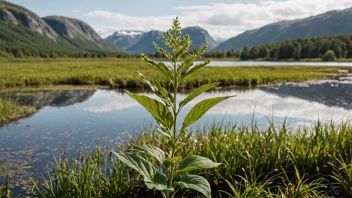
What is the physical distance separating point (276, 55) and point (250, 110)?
5505 inches

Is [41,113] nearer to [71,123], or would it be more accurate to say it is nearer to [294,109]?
[71,123]

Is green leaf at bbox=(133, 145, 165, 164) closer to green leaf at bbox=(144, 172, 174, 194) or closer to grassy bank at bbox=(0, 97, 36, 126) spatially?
green leaf at bbox=(144, 172, 174, 194)

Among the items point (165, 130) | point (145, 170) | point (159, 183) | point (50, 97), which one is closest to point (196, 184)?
point (159, 183)

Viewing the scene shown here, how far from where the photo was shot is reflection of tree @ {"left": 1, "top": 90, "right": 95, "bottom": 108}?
2335cm

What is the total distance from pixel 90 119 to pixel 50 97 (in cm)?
1080

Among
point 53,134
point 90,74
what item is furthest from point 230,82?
point 53,134

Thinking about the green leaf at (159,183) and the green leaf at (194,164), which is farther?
the green leaf at (194,164)

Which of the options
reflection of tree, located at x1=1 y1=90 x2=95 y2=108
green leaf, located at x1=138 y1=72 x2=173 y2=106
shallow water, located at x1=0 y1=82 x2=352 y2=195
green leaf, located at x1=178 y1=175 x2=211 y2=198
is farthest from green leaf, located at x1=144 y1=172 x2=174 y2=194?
reflection of tree, located at x1=1 y1=90 x2=95 y2=108

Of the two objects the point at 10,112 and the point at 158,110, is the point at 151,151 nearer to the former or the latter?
the point at 158,110

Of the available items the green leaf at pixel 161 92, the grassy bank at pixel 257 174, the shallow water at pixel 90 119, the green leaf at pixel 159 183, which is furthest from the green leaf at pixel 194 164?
the shallow water at pixel 90 119

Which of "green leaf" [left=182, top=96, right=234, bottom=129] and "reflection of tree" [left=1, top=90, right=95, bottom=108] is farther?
"reflection of tree" [left=1, top=90, right=95, bottom=108]

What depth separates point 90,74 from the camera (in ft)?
129

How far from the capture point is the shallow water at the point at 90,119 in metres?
11.0

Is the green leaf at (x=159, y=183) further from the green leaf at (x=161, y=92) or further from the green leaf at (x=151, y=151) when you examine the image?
the green leaf at (x=161, y=92)
